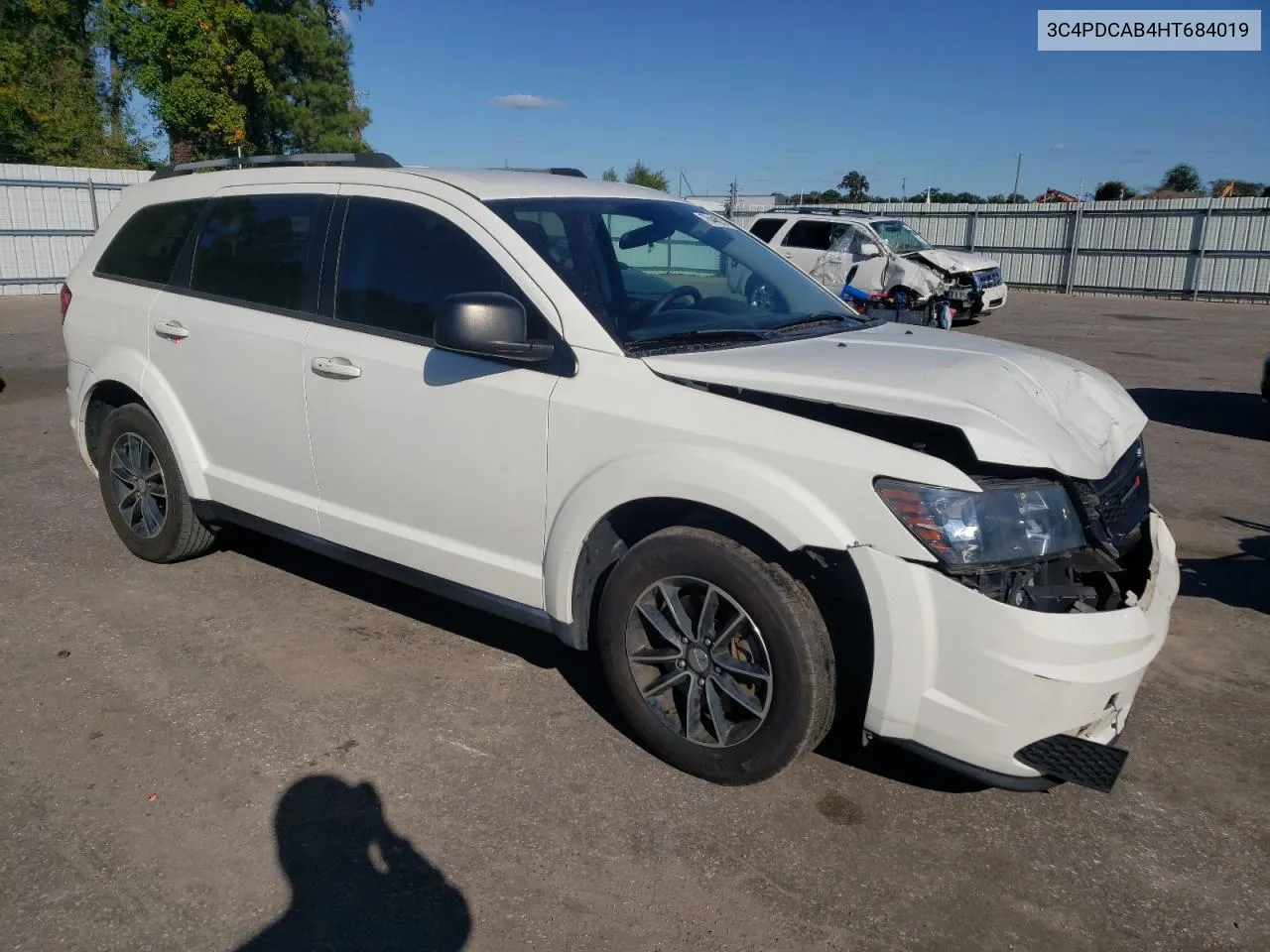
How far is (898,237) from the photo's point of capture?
18.0 meters

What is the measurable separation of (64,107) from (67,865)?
4102 centimetres

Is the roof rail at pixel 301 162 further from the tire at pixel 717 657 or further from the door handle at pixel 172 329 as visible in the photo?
the tire at pixel 717 657

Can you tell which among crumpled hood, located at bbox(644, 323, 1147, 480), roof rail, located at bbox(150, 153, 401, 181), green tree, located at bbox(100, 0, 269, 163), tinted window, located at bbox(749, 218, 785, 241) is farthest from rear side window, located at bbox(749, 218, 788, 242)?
green tree, located at bbox(100, 0, 269, 163)

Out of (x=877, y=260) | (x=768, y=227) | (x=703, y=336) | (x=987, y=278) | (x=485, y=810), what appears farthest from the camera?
(x=987, y=278)

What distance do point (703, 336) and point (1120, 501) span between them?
1489 mm

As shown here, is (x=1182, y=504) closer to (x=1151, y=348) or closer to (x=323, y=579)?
(x=323, y=579)

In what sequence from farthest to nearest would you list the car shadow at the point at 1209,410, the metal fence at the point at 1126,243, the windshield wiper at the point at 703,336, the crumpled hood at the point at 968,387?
the metal fence at the point at 1126,243 < the car shadow at the point at 1209,410 < the windshield wiper at the point at 703,336 < the crumpled hood at the point at 968,387

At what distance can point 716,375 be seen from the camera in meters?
3.22

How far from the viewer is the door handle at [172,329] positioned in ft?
15.3

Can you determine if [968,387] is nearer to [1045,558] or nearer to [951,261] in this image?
[1045,558]

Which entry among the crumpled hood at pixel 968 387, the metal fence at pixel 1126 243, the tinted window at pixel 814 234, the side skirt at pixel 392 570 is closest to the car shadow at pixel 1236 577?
the crumpled hood at pixel 968 387

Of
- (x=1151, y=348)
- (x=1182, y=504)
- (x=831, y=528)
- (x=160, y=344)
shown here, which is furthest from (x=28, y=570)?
(x=1151, y=348)

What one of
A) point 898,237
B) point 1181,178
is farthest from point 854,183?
point 898,237

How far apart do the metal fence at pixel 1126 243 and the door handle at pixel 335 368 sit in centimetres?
2123
